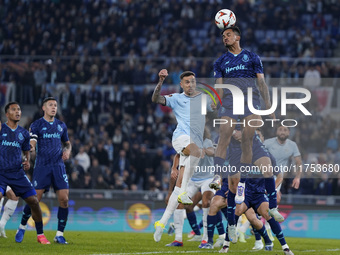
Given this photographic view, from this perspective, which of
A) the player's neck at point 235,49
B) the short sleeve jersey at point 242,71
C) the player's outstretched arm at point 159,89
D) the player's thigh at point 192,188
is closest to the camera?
the short sleeve jersey at point 242,71

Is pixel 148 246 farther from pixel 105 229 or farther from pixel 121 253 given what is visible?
pixel 105 229

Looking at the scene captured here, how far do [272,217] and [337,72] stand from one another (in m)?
13.7

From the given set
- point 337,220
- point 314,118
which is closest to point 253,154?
point 337,220

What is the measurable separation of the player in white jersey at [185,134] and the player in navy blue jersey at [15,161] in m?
2.08

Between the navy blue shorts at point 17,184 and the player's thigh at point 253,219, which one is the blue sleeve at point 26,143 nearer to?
the navy blue shorts at point 17,184

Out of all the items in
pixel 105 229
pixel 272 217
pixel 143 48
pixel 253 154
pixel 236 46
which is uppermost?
pixel 143 48

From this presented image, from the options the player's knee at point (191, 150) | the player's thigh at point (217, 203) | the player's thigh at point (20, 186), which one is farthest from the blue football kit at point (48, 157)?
the player's thigh at point (217, 203)

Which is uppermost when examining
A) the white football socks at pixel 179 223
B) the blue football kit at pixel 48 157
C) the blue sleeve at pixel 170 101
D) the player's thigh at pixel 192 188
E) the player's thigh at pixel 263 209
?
the blue sleeve at pixel 170 101

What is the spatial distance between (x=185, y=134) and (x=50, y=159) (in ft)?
8.02

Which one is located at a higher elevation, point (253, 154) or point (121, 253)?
point (253, 154)

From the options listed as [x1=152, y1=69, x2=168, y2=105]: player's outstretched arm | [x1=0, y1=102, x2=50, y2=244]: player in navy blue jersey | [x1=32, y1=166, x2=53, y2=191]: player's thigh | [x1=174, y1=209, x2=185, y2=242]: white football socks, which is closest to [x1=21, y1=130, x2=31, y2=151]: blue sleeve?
[x1=0, y1=102, x2=50, y2=244]: player in navy blue jersey

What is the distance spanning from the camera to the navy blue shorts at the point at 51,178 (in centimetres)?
1221

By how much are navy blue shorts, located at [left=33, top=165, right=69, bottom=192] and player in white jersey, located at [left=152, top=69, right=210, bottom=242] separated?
6.03ft

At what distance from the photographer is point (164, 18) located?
2908cm
